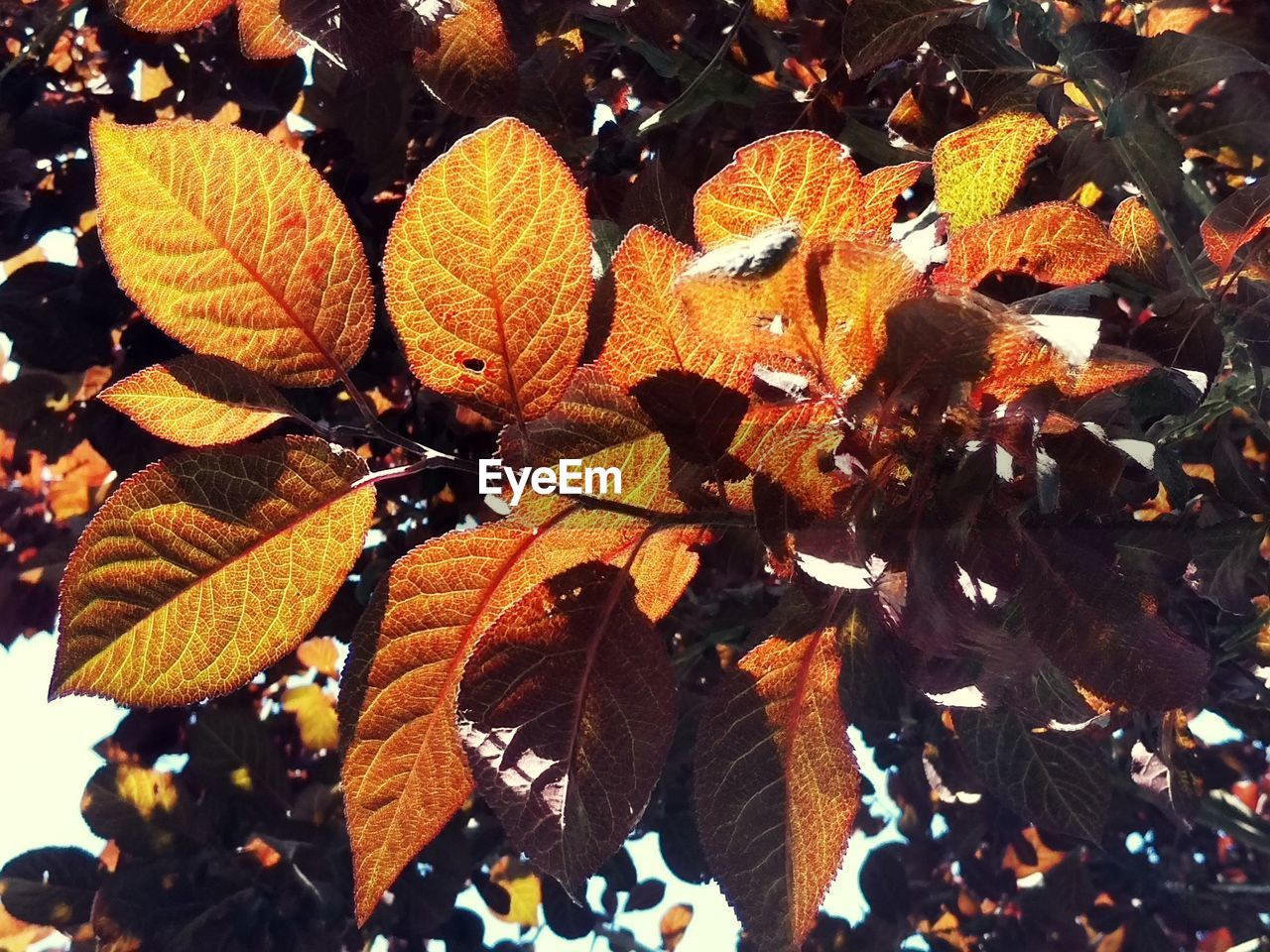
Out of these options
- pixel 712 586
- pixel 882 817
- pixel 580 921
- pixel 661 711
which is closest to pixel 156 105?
pixel 712 586

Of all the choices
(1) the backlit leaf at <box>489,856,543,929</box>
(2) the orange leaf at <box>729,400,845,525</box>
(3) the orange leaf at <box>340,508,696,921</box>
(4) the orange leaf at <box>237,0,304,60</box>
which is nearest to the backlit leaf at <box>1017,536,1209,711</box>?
(2) the orange leaf at <box>729,400,845,525</box>

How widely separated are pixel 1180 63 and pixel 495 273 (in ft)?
2.13

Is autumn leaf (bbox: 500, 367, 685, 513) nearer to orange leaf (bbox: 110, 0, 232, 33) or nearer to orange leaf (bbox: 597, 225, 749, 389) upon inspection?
orange leaf (bbox: 597, 225, 749, 389)

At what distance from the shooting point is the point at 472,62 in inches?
29.1

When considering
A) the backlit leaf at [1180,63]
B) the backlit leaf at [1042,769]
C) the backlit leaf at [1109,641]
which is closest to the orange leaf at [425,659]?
the backlit leaf at [1109,641]

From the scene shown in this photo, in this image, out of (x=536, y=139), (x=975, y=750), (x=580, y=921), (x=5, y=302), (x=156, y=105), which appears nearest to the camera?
(x=536, y=139)

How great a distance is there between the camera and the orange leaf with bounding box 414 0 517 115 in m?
0.73

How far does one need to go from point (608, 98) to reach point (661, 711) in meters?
0.82

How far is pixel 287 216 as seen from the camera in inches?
20.9

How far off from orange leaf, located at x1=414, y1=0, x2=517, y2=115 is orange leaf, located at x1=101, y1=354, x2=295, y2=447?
294 millimetres

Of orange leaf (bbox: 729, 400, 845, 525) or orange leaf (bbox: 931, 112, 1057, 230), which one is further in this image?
orange leaf (bbox: 931, 112, 1057, 230)

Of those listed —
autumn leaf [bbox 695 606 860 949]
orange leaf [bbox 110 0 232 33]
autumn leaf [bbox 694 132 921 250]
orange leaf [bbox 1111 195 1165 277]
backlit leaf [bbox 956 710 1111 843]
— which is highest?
orange leaf [bbox 110 0 232 33]

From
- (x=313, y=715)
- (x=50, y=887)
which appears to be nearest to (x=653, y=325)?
(x=313, y=715)

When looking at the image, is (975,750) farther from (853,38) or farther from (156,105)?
(156,105)
